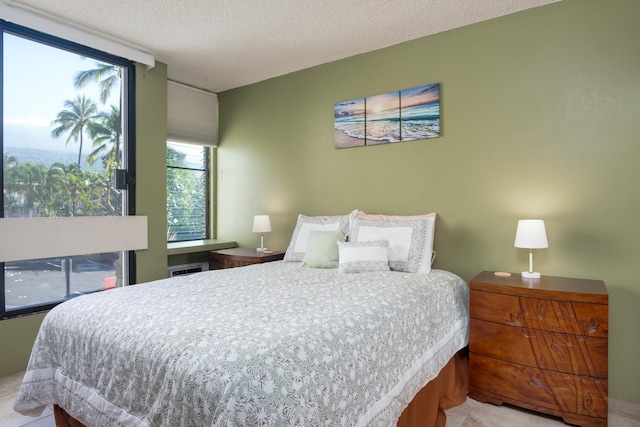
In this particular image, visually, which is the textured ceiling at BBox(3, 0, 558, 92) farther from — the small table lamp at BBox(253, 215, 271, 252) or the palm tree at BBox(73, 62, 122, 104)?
the small table lamp at BBox(253, 215, 271, 252)

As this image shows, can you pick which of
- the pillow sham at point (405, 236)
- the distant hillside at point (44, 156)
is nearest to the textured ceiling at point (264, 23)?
the distant hillside at point (44, 156)

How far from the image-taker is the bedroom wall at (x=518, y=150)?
233cm

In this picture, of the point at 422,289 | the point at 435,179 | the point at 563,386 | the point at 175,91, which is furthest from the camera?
the point at 175,91

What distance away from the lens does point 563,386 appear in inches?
79.9

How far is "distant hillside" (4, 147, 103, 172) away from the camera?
9.05ft

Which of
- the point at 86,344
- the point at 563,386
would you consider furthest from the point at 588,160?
the point at 86,344

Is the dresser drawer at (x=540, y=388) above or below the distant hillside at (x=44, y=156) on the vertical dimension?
below

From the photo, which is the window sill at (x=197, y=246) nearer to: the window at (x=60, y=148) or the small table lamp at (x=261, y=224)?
the window at (x=60, y=148)

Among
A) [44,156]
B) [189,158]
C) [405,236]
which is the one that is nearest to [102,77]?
[44,156]

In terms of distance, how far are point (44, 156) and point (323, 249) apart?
2402 millimetres

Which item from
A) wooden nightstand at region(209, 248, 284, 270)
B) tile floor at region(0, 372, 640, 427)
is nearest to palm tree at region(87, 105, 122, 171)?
wooden nightstand at region(209, 248, 284, 270)

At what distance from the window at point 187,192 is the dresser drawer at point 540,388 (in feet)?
11.5

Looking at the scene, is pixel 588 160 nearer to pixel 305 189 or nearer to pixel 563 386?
pixel 563 386

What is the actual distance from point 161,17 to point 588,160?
330 centimetres
